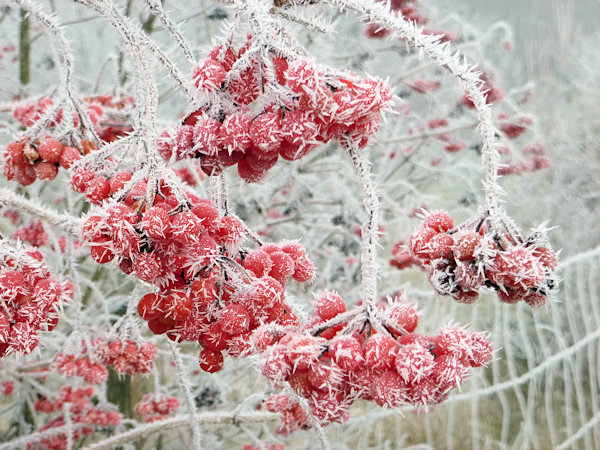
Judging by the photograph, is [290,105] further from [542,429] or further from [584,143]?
[584,143]

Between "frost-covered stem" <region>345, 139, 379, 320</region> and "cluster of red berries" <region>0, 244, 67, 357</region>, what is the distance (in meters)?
0.45

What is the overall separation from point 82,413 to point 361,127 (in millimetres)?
1963

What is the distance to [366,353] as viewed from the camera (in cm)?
62

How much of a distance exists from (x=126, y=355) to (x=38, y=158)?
585 millimetres

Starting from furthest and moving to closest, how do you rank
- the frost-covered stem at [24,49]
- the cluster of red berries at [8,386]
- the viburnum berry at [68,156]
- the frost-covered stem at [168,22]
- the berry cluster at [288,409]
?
the cluster of red berries at [8,386], the frost-covered stem at [24,49], the berry cluster at [288,409], the viburnum berry at [68,156], the frost-covered stem at [168,22]

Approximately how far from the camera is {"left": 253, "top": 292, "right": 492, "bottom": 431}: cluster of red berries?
617 mm

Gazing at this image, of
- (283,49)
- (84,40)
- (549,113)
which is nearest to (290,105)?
(283,49)

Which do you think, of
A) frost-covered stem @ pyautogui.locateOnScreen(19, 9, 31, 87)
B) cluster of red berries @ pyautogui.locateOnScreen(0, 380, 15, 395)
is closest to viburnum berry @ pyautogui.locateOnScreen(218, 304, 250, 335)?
frost-covered stem @ pyautogui.locateOnScreen(19, 9, 31, 87)

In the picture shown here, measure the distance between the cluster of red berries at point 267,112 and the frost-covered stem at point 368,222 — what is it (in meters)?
0.04

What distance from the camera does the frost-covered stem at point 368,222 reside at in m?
0.60

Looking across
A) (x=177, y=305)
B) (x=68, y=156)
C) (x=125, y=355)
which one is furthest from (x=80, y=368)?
(x=177, y=305)

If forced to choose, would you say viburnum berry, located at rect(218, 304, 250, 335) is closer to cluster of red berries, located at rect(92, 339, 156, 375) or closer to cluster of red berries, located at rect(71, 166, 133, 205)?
cluster of red berries, located at rect(71, 166, 133, 205)

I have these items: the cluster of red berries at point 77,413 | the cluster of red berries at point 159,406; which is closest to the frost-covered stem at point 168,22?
the cluster of red berries at point 159,406

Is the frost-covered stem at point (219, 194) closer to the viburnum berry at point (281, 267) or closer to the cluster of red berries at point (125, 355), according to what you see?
the viburnum berry at point (281, 267)
